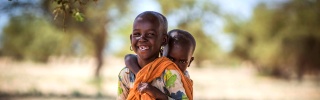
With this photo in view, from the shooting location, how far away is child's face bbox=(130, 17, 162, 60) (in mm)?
2193

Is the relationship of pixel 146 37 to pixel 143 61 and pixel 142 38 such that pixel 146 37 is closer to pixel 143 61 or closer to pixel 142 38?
pixel 142 38

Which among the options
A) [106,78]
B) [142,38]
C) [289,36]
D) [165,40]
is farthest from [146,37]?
[106,78]

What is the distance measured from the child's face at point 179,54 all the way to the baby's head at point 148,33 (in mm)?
185

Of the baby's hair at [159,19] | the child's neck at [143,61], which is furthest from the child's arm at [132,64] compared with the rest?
the baby's hair at [159,19]

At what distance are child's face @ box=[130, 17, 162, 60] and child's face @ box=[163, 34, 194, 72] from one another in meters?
0.19

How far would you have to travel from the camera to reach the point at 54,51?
3344cm

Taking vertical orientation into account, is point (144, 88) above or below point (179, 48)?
below

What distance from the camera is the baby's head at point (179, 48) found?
242cm

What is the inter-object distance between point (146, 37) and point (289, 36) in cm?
2170

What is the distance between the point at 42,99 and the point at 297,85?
14.0 m

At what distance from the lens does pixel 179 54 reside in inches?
95.4

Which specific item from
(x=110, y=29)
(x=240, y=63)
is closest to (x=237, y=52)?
(x=240, y=63)

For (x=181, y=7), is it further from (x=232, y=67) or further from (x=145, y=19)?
(x=145, y=19)

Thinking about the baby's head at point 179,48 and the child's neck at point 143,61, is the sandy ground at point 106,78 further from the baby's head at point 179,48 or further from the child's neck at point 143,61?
the child's neck at point 143,61
